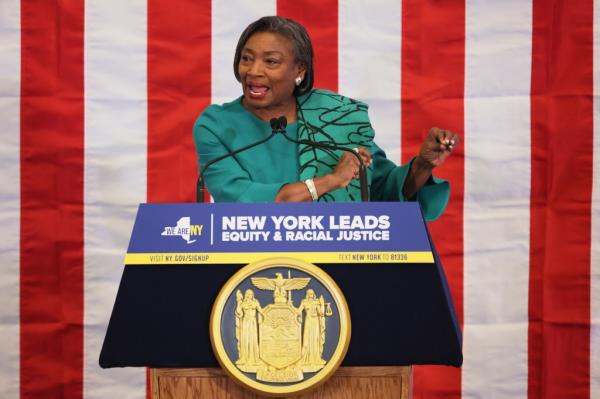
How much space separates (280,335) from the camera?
1222 millimetres

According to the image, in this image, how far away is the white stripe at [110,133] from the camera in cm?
266

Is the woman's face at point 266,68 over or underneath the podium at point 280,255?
over

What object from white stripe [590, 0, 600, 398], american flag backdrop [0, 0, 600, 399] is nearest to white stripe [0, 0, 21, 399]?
american flag backdrop [0, 0, 600, 399]

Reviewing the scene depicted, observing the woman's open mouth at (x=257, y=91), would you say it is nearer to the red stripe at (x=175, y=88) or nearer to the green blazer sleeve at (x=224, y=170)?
the green blazer sleeve at (x=224, y=170)

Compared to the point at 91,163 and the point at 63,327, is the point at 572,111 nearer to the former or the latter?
the point at 91,163

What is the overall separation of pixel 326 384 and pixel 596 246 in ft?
5.65

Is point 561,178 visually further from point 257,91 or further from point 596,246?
point 257,91

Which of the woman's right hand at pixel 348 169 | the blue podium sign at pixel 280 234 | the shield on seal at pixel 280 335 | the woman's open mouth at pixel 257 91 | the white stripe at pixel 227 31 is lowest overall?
the shield on seal at pixel 280 335

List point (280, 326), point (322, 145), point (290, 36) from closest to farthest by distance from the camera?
1. point (280, 326)
2. point (322, 145)
3. point (290, 36)

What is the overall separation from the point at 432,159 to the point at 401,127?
98 centimetres

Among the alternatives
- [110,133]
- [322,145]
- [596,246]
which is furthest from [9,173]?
[596,246]

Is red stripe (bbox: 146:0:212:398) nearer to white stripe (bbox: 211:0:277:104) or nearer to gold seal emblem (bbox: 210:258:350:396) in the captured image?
white stripe (bbox: 211:0:277:104)

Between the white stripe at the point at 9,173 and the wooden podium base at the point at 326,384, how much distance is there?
1.57 m

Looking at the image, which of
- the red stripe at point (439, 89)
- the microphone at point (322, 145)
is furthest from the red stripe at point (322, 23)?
the microphone at point (322, 145)
